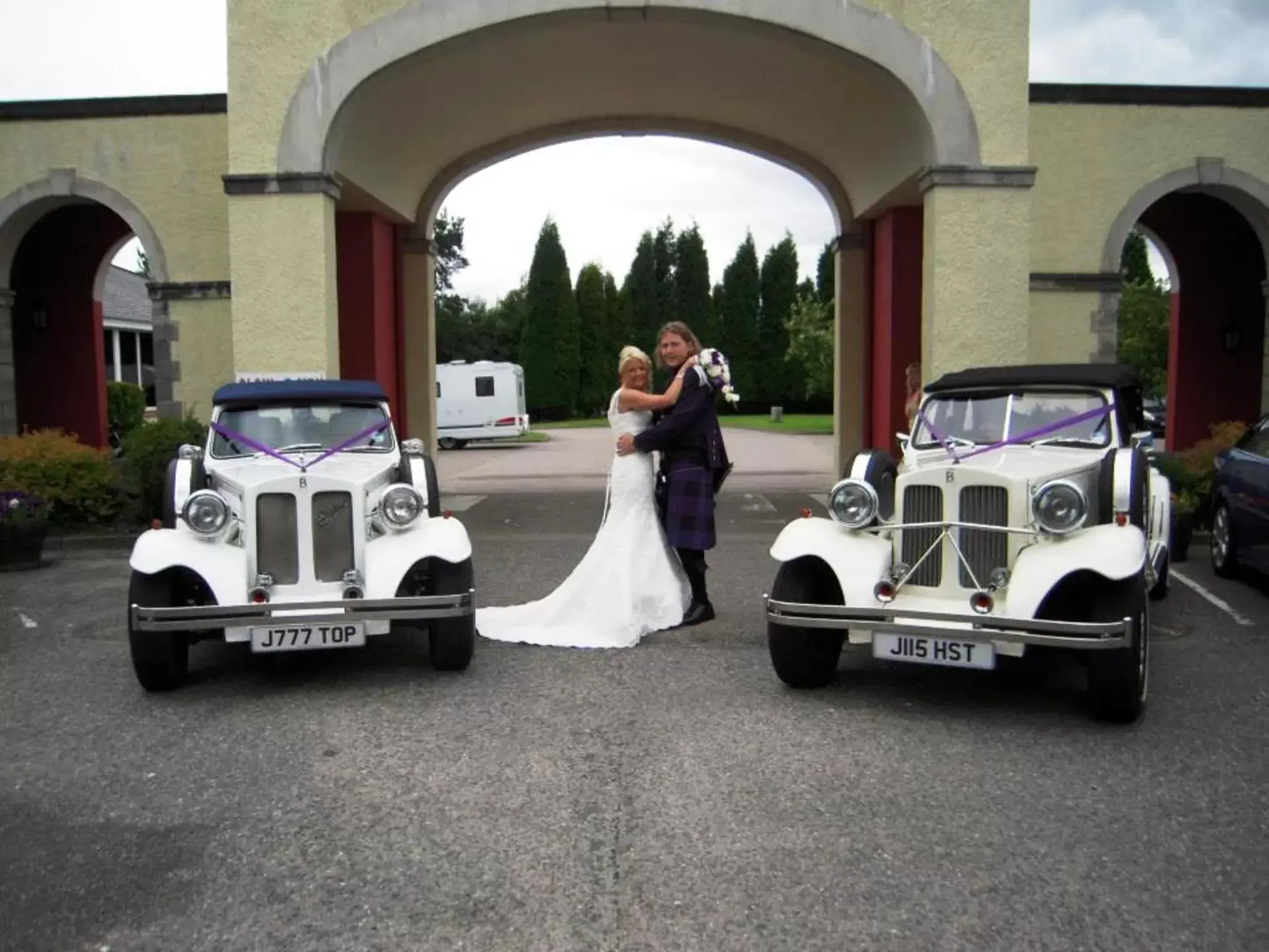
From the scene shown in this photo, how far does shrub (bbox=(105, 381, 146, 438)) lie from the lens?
76.1 feet

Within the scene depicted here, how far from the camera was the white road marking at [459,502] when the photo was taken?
14203 millimetres

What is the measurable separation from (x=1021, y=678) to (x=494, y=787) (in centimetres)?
310

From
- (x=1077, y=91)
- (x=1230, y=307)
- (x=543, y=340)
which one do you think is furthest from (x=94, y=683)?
(x=543, y=340)

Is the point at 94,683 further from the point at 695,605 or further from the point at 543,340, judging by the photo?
the point at 543,340

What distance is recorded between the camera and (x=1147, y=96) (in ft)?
42.5

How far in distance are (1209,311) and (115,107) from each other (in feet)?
49.1

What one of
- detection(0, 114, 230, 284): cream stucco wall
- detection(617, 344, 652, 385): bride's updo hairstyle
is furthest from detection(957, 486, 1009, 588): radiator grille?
detection(0, 114, 230, 284): cream stucco wall

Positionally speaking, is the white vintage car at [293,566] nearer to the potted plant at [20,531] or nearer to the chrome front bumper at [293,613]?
the chrome front bumper at [293,613]

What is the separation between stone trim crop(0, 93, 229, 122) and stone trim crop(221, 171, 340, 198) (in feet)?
9.35

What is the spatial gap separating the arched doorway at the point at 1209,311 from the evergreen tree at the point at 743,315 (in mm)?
32989

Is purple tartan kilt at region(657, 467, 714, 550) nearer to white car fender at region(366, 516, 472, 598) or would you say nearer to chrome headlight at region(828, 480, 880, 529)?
chrome headlight at region(828, 480, 880, 529)

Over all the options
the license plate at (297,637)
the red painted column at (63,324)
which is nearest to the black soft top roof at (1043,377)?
the license plate at (297,637)

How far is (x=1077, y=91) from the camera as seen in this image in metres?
12.9

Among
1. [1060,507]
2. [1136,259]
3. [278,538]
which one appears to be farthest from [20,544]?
[1136,259]
